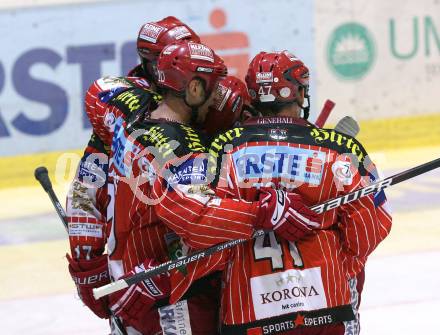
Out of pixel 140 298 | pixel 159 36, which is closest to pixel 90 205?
pixel 140 298

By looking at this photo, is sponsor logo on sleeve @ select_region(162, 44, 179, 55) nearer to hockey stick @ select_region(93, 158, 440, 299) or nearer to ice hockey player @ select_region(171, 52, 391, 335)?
ice hockey player @ select_region(171, 52, 391, 335)

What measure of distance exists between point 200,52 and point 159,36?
44 cm

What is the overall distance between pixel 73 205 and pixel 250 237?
1085 millimetres

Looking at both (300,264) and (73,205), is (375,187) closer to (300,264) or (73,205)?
(300,264)

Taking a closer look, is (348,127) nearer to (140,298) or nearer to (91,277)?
(140,298)

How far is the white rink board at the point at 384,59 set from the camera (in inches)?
311

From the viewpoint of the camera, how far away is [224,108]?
298 centimetres

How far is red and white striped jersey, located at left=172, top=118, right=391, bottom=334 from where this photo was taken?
261 cm

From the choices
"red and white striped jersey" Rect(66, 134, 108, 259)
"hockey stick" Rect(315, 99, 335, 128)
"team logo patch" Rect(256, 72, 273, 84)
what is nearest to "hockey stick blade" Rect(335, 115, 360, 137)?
"hockey stick" Rect(315, 99, 335, 128)

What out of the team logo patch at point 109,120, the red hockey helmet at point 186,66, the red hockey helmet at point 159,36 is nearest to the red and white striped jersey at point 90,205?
the team logo patch at point 109,120

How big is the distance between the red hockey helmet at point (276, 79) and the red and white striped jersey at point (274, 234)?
0.23ft

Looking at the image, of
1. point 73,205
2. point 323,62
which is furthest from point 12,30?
point 73,205

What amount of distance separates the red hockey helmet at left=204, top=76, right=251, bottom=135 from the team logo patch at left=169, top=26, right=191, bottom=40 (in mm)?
269

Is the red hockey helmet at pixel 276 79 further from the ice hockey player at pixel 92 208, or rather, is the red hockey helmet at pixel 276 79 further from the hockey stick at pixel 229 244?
the ice hockey player at pixel 92 208
